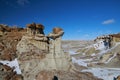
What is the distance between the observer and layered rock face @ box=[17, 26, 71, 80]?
92.5 feet

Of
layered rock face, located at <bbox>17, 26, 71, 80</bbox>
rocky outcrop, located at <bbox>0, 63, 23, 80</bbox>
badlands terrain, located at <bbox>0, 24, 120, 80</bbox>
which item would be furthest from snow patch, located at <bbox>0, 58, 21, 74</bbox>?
rocky outcrop, located at <bbox>0, 63, 23, 80</bbox>

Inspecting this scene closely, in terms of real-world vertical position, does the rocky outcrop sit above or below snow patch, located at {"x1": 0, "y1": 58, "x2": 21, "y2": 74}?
below

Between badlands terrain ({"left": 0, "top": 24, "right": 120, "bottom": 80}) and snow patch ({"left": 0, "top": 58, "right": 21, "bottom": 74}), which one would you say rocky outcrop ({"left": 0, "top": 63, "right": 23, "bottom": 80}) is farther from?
snow patch ({"left": 0, "top": 58, "right": 21, "bottom": 74})

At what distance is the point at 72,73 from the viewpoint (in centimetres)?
2800

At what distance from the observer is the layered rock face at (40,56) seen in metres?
28.2

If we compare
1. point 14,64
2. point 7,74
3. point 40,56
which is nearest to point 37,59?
point 40,56

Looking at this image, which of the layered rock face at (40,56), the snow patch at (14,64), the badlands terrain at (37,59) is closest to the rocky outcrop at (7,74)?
the badlands terrain at (37,59)

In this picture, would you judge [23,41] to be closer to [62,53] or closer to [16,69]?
[16,69]

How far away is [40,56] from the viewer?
29.1 metres

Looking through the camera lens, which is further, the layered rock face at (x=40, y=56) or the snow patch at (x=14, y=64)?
the snow patch at (x=14, y=64)

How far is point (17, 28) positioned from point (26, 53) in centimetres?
676

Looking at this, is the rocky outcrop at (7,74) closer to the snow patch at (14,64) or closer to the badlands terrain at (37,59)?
the badlands terrain at (37,59)

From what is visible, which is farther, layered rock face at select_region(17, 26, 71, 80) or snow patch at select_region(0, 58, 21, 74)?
snow patch at select_region(0, 58, 21, 74)

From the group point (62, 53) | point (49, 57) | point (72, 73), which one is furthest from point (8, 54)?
point (72, 73)
